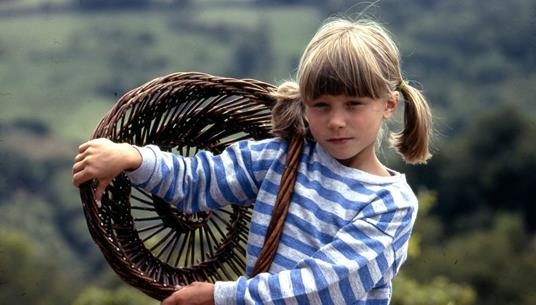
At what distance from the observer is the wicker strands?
2789 millimetres

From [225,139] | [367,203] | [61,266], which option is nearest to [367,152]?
[367,203]

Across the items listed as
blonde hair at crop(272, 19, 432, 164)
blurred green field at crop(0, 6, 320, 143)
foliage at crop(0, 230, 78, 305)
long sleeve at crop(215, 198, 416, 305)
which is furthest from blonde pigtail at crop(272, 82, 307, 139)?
blurred green field at crop(0, 6, 320, 143)

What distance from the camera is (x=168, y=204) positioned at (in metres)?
3.10

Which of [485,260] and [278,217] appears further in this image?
[485,260]

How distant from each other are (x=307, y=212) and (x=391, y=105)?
359mm

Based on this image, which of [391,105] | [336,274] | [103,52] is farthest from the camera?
[103,52]

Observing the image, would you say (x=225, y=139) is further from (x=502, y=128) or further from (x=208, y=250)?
(x=502, y=128)

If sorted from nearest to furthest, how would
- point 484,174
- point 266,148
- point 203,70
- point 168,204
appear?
1. point 266,148
2. point 168,204
3. point 203,70
4. point 484,174

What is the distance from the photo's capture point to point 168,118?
3.08 m

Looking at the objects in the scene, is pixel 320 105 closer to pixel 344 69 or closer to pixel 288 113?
pixel 344 69

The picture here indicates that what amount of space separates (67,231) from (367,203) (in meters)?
21.1

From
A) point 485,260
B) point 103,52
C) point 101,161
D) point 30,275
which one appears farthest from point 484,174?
point 101,161

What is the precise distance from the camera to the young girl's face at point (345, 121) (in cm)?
262

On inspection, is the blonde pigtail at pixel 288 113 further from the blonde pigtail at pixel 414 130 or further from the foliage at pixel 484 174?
the foliage at pixel 484 174
